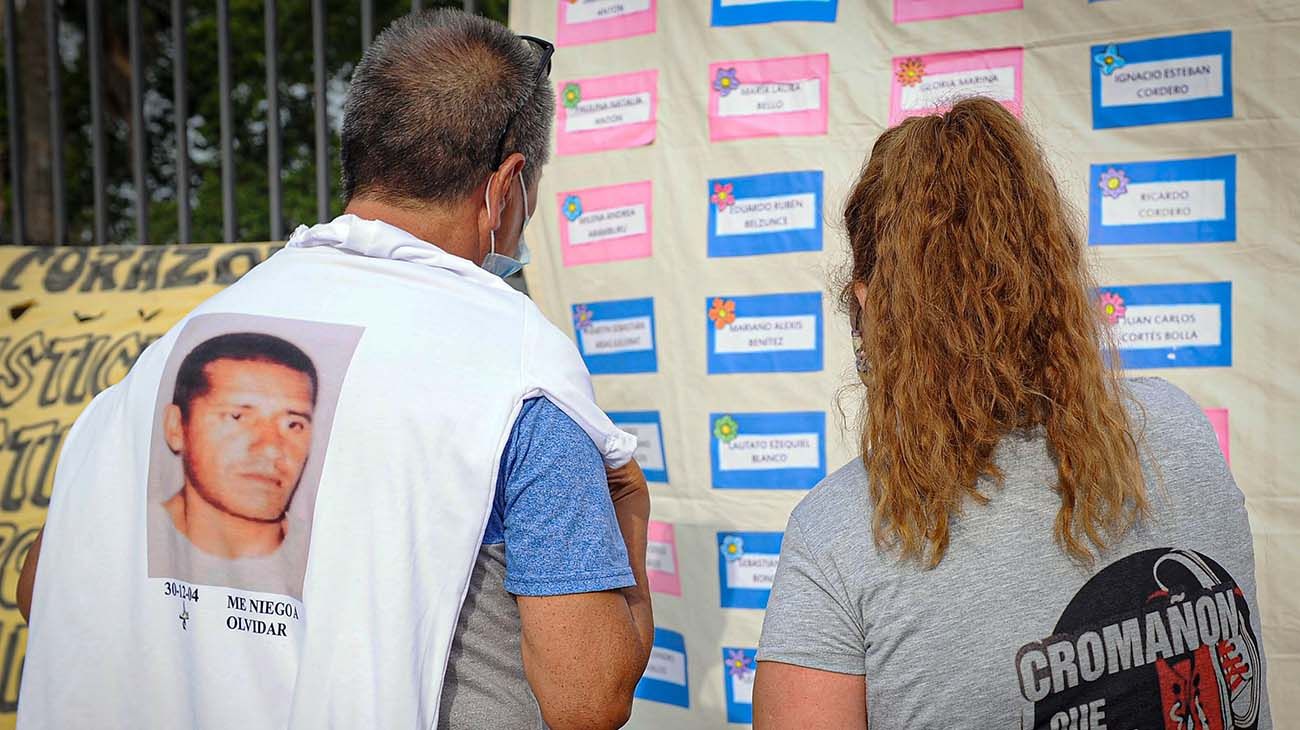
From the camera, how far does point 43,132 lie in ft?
18.4

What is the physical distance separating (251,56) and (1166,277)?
22.4 feet

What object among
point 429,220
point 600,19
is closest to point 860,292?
point 429,220

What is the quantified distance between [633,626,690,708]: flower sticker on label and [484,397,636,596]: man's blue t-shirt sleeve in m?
1.70

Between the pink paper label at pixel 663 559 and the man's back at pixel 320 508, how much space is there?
1556mm

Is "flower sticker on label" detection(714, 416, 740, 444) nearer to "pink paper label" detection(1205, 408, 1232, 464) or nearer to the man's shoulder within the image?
"pink paper label" detection(1205, 408, 1232, 464)

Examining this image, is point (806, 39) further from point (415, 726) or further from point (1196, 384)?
point (415, 726)

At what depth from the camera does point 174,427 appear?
1.38m

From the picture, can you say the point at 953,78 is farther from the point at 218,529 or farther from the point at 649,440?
the point at 218,529

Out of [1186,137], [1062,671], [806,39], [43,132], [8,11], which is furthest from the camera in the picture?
[43,132]

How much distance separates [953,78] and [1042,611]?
5.84 feet

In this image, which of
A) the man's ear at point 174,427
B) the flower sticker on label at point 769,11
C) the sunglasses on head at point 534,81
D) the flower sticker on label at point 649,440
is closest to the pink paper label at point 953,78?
the flower sticker on label at point 769,11

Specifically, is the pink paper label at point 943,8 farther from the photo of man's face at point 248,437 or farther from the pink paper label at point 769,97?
the photo of man's face at point 248,437

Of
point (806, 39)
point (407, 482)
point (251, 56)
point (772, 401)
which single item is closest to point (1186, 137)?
point (806, 39)

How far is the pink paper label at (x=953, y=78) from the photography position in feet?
8.44
